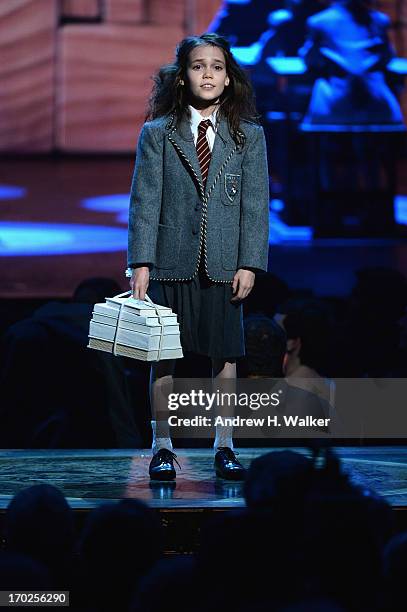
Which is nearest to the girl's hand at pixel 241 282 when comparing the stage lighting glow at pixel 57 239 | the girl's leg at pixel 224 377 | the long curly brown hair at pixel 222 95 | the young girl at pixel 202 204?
the young girl at pixel 202 204

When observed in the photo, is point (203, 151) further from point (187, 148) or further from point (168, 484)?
point (168, 484)

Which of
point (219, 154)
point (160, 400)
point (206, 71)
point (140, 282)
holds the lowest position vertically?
point (160, 400)

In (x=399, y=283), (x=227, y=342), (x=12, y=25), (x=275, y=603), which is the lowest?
(x=275, y=603)

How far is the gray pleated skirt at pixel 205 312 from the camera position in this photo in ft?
11.4

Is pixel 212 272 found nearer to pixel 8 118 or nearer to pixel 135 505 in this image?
pixel 135 505

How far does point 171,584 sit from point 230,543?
145 millimetres

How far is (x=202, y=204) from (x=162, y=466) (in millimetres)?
790

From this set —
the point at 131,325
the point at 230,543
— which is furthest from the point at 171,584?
the point at 131,325

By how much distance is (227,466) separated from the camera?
344cm

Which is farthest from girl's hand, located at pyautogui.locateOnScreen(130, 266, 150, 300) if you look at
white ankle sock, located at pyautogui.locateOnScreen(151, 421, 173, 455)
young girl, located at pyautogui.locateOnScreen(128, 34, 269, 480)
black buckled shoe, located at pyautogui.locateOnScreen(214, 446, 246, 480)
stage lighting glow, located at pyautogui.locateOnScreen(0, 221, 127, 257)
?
stage lighting glow, located at pyautogui.locateOnScreen(0, 221, 127, 257)

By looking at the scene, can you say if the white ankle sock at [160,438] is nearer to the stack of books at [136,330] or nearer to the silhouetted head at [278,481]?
the stack of books at [136,330]

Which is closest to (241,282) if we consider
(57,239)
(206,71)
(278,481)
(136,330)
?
(136,330)

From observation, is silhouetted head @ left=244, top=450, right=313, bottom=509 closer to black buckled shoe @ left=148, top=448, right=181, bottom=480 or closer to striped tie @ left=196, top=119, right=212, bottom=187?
black buckled shoe @ left=148, top=448, right=181, bottom=480

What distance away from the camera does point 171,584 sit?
184 cm
